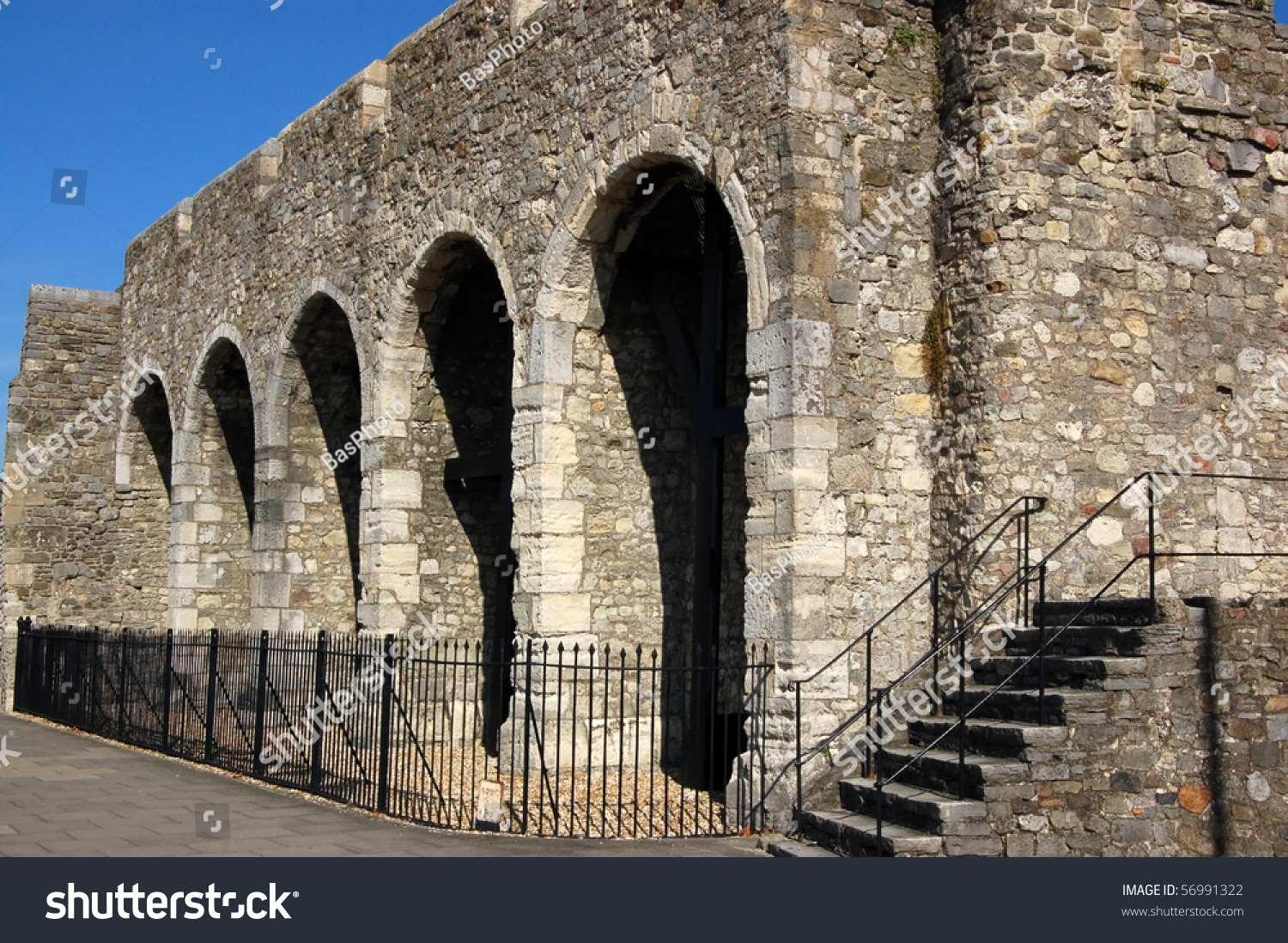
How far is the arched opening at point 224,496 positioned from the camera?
58.7 ft

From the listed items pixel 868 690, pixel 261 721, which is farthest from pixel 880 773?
pixel 261 721

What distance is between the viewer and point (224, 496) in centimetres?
1841

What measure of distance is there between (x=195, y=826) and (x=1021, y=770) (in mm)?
4771

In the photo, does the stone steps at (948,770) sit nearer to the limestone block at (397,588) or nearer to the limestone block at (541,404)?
the limestone block at (541,404)

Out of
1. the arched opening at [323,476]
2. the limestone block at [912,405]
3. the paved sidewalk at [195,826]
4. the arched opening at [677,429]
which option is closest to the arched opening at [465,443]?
the arched opening at [677,429]

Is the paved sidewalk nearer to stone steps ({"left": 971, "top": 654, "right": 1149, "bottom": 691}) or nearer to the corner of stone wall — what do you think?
stone steps ({"left": 971, "top": 654, "right": 1149, "bottom": 691})

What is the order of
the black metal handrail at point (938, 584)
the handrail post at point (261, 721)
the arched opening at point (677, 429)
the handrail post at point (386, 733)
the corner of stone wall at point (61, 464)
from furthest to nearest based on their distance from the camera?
the corner of stone wall at point (61, 464)
the handrail post at point (261, 721)
the arched opening at point (677, 429)
the handrail post at point (386, 733)
the black metal handrail at point (938, 584)

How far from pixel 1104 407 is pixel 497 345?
21.4ft

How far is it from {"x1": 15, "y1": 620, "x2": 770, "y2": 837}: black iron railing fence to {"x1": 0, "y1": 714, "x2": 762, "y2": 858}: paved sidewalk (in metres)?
0.31

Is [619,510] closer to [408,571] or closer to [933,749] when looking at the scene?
[408,571]

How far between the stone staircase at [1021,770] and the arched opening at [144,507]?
14.9 m

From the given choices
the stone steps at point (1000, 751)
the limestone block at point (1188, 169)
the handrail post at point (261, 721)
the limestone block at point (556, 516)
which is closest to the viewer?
the stone steps at point (1000, 751)

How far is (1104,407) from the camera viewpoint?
8.93 meters

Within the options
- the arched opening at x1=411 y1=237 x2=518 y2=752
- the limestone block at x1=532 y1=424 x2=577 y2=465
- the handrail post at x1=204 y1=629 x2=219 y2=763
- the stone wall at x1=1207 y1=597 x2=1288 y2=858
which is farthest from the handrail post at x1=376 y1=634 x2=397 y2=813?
the stone wall at x1=1207 y1=597 x2=1288 y2=858
